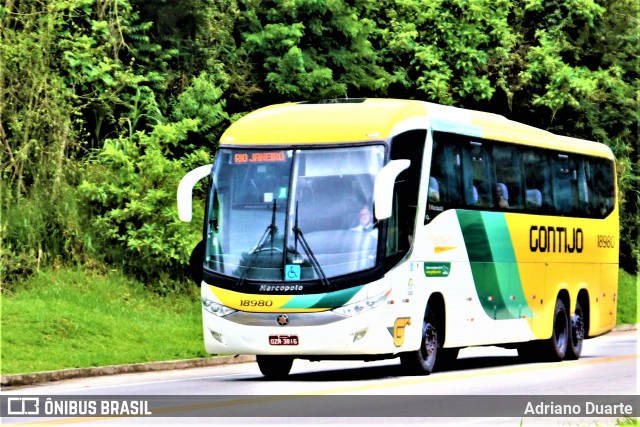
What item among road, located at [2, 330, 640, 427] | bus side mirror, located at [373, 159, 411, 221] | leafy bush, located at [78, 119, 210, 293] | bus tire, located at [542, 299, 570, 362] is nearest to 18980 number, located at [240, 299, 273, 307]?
road, located at [2, 330, 640, 427]

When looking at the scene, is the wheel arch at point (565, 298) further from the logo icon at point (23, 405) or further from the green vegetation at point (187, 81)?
the logo icon at point (23, 405)

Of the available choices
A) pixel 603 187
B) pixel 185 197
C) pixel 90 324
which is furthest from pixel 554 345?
pixel 185 197

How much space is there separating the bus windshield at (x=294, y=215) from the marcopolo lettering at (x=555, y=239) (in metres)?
5.97

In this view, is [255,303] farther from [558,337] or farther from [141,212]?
[141,212]

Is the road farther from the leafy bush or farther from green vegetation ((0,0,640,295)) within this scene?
green vegetation ((0,0,640,295))

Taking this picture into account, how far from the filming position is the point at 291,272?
2008 cm

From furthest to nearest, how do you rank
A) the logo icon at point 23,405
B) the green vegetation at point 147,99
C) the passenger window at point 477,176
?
the green vegetation at point 147,99 < the passenger window at point 477,176 < the logo icon at point 23,405

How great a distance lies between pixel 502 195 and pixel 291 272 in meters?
5.61

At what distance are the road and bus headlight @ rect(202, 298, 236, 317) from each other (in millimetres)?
967

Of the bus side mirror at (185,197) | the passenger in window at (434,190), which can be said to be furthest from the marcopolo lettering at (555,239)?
the bus side mirror at (185,197)

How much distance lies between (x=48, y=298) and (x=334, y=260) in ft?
30.6

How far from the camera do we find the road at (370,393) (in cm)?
1477

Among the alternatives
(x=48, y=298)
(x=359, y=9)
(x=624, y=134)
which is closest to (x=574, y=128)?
(x=624, y=134)

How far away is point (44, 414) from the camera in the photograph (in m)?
15.5
